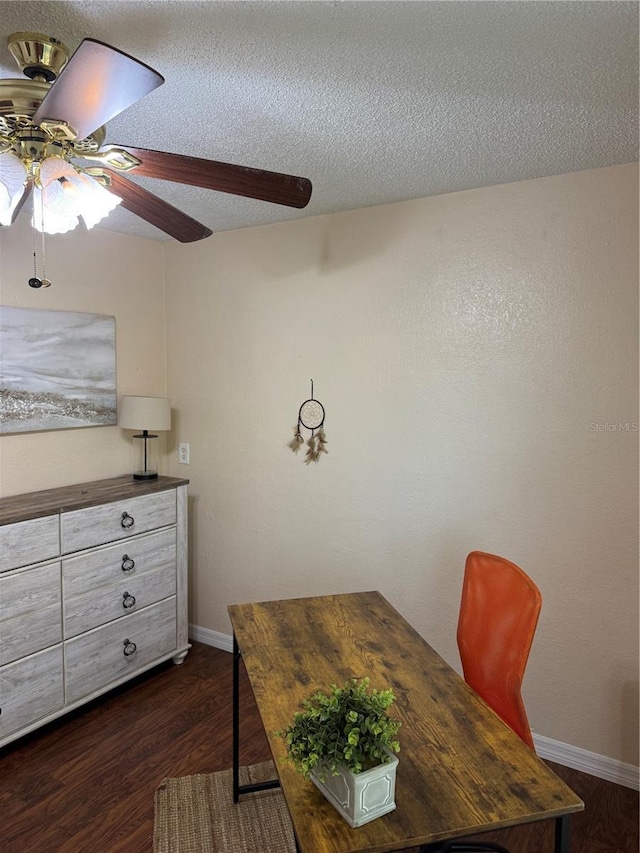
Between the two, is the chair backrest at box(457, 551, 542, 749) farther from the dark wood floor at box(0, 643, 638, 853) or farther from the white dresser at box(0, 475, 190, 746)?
the white dresser at box(0, 475, 190, 746)

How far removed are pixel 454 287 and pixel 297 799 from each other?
2.12 meters

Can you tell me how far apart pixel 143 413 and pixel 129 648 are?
1.24 meters

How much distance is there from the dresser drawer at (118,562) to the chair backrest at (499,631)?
173 centimetres

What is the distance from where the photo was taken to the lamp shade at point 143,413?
315 cm

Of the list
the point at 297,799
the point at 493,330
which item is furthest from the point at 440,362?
the point at 297,799

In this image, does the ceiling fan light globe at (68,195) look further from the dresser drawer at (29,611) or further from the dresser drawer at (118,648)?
the dresser drawer at (118,648)

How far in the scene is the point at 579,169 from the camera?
2.27 metres

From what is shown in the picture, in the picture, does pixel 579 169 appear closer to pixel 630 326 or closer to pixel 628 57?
pixel 630 326

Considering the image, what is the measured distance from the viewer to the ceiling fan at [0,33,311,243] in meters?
1.18

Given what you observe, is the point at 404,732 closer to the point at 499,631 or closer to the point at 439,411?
the point at 499,631

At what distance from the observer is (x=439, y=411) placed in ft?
8.80

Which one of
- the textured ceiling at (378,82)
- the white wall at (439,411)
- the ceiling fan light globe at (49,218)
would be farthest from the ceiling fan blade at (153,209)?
the white wall at (439,411)

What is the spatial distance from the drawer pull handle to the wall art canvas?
1185 millimetres
